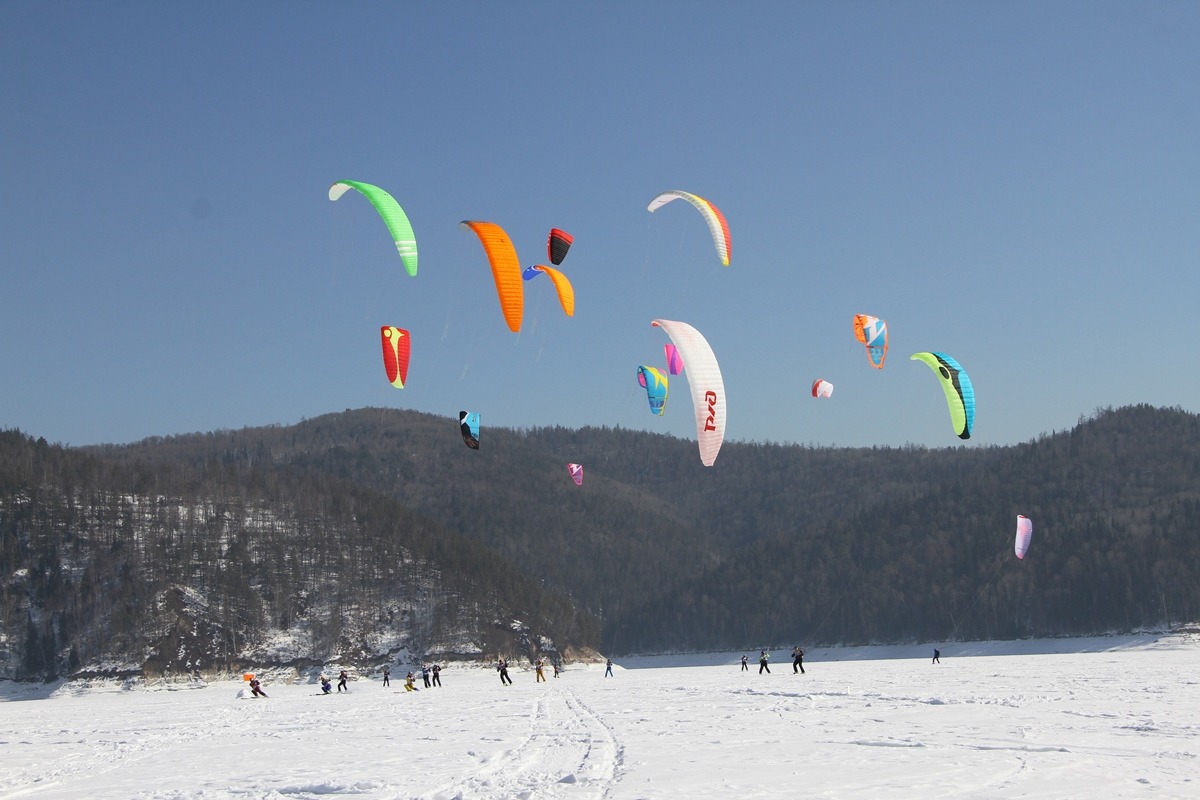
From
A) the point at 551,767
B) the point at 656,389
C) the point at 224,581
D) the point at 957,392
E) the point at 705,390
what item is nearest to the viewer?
the point at 551,767

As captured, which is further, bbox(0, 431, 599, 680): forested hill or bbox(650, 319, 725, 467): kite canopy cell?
bbox(0, 431, 599, 680): forested hill

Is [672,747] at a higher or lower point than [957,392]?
lower

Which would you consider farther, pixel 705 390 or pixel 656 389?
pixel 656 389

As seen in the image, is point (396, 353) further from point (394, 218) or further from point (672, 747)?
point (672, 747)

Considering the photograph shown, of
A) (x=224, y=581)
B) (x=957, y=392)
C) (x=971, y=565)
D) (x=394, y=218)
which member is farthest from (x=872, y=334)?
(x=971, y=565)

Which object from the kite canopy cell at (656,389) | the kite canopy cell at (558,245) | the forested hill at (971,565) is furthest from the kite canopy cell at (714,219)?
the forested hill at (971,565)

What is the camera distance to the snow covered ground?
13375 mm

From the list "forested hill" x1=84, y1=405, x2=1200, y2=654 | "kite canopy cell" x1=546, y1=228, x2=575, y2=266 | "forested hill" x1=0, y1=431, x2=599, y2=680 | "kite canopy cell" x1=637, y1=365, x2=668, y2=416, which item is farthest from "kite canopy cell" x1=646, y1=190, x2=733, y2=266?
"forested hill" x1=84, y1=405, x2=1200, y2=654

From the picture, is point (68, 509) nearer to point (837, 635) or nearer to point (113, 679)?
point (113, 679)

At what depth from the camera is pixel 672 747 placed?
57.5 ft

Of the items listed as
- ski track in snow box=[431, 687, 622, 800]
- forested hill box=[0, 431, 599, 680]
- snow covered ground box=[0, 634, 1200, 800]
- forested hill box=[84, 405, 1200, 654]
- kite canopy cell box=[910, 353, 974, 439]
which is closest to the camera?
ski track in snow box=[431, 687, 622, 800]

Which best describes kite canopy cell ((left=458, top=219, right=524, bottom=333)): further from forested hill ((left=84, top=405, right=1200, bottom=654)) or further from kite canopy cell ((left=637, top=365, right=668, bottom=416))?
forested hill ((left=84, top=405, right=1200, bottom=654))

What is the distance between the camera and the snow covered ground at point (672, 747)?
1338 cm

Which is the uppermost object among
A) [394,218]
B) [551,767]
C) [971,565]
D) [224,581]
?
[394,218]
